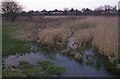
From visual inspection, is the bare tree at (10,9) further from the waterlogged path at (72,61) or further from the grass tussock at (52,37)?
the waterlogged path at (72,61)

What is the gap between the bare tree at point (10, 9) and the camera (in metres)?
38.7

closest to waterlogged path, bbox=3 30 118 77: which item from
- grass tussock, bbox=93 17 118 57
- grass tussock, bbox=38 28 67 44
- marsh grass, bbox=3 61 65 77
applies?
marsh grass, bbox=3 61 65 77

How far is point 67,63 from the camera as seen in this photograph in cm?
1230

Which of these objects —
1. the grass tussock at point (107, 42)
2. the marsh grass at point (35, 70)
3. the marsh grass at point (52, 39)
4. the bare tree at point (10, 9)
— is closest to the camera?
the marsh grass at point (35, 70)

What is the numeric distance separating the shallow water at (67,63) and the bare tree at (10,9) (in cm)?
2505

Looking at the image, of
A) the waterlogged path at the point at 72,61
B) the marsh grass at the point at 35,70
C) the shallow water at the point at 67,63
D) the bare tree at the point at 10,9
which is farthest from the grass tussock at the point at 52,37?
the bare tree at the point at 10,9

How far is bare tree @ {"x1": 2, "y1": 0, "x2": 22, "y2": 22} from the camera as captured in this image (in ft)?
127

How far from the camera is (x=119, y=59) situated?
1148 centimetres

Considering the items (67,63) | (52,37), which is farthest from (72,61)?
(52,37)

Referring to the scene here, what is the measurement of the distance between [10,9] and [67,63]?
29.2m

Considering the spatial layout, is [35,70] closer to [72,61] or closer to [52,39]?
[72,61]

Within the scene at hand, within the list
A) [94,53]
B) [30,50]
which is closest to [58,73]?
[94,53]

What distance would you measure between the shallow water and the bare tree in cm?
2505

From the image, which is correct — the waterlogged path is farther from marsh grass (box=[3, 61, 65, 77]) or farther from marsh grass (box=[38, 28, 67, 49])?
marsh grass (box=[38, 28, 67, 49])
